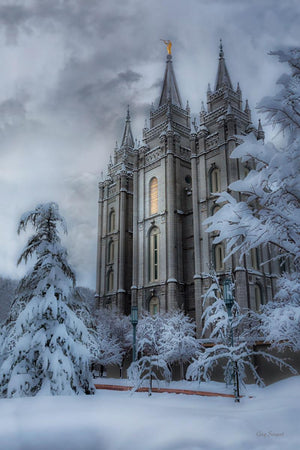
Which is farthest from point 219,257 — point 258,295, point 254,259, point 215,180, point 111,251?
point 111,251

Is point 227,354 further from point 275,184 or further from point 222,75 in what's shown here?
point 222,75

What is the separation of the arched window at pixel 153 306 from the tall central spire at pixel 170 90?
22916 mm

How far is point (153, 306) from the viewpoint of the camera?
3828 centimetres

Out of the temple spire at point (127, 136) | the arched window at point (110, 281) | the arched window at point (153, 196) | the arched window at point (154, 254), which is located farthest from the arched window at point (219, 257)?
the temple spire at point (127, 136)

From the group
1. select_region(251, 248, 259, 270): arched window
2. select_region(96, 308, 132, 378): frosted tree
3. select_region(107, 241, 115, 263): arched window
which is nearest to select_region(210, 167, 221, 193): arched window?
select_region(251, 248, 259, 270): arched window

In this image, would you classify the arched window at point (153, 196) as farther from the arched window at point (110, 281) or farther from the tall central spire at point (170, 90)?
the tall central spire at point (170, 90)

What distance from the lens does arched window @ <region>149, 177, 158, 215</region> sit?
135 feet

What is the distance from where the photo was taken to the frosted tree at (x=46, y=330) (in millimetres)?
10445

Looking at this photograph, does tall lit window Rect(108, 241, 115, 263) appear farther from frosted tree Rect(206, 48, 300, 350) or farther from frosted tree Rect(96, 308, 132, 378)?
frosted tree Rect(206, 48, 300, 350)

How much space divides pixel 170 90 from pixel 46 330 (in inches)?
1577

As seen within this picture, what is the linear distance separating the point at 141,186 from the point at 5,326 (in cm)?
3172

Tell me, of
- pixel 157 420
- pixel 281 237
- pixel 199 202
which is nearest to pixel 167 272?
pixel 199 202

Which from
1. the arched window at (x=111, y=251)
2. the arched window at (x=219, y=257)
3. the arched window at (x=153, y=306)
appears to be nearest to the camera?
the arched window at (x=219, y=257)

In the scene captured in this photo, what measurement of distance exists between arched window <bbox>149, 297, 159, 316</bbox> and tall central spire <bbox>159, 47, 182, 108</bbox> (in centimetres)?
2292
